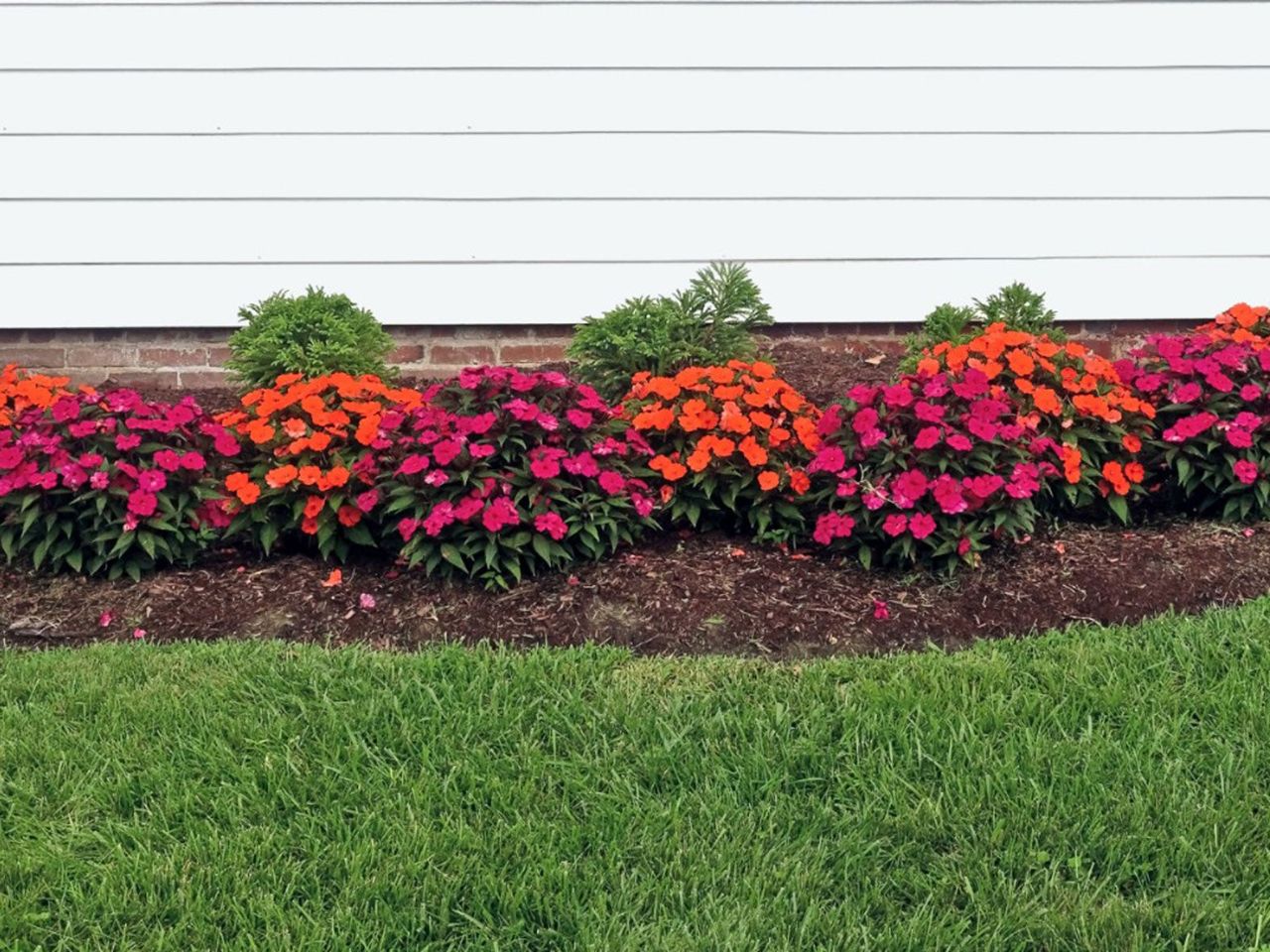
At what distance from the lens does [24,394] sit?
4.22 meters

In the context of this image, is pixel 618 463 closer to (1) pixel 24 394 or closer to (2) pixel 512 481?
(2) pixel 512 481

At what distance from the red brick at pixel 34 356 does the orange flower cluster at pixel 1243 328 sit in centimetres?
486

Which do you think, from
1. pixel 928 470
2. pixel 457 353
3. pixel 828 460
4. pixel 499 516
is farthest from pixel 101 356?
pixel 928 470

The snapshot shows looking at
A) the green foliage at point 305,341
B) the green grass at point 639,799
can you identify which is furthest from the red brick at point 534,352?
the green grass at point 639,799

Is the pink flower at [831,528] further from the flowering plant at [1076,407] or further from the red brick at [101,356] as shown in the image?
the red brick at [101,356]

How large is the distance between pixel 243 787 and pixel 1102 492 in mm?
2802

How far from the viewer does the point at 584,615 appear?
11.4 feet

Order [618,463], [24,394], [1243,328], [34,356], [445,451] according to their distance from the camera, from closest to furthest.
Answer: [445,451], [618,463], [24,394], [1243,328], [34,356]

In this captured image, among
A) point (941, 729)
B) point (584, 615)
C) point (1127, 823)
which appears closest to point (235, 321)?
point (584, 615)

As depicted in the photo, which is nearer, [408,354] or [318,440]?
[318,440]

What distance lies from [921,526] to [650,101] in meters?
2.74

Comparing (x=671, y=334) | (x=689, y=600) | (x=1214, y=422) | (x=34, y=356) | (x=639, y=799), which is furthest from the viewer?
(x=34, y=356)

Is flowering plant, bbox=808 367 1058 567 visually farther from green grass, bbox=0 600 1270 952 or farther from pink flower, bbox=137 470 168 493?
pink flower, bbox=137 470 168 493

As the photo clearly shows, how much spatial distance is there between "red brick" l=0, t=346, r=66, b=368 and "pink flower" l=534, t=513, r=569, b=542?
3192mm
